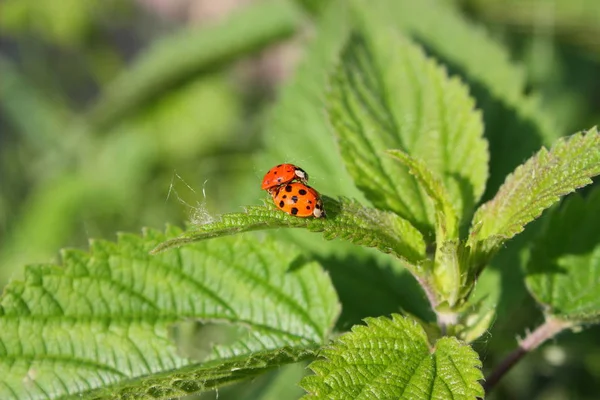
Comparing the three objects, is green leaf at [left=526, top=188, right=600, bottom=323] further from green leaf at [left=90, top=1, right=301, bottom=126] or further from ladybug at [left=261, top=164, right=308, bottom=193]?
green leaf at [left=90, top=1, right=301, bottom=126]

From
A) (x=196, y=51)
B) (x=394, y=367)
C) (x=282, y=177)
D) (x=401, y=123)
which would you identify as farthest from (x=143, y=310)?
(x=196, y=51)

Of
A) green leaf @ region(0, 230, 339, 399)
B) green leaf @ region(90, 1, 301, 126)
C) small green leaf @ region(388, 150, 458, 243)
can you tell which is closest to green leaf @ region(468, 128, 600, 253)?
small green leaf @ region(388, 150, 458, 243)

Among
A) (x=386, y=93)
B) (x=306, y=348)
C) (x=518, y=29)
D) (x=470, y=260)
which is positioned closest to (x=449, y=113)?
(x=386, y=93)

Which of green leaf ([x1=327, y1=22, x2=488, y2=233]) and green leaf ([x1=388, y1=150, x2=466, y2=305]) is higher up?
green leaf ([x1=327, y1=22, x2=488, y2=233])

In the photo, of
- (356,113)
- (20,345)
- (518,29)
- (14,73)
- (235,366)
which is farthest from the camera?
(14,73)

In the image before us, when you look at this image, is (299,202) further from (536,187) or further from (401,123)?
(401,123)

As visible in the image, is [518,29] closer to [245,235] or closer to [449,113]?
[449,113]
